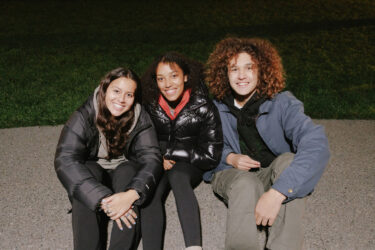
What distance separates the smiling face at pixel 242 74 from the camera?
3.04 m

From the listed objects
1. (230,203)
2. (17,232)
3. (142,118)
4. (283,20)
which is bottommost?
(17,232)

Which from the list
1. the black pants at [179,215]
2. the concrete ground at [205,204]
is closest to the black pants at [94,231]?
the black pants at [179,215]

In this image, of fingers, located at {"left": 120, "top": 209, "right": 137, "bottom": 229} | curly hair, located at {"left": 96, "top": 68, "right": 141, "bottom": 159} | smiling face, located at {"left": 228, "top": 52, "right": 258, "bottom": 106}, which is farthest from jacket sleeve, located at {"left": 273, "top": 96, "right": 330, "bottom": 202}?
curly hair, located at {"left": 96, "top": 68, "right": 141, "bottom": 159}

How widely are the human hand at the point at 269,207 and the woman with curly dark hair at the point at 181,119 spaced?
65 centimetres

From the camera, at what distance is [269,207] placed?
2.55 meters

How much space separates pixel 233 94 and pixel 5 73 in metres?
6.48

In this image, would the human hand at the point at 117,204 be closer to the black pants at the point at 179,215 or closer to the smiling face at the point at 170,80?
the black pants at the point at 179,215

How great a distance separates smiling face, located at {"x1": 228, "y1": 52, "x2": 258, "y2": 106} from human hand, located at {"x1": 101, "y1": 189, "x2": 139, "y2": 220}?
4.25 feet

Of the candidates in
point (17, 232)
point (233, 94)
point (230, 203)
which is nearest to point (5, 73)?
point (17, 232)

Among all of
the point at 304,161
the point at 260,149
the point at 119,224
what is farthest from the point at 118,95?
the point at 304,161

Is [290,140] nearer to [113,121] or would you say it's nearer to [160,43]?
[113,121]

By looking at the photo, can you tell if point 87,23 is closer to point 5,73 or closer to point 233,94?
point 5,73

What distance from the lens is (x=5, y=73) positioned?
7855 mm

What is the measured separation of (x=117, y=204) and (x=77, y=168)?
18.1 inches
